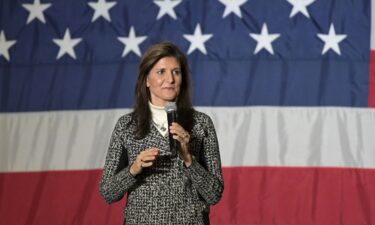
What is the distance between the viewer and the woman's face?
76.1 inches

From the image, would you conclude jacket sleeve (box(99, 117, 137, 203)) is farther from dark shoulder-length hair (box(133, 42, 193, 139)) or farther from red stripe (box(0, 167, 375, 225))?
red stripe (box(0, 167, 375, 225))

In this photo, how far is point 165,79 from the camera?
193 cm

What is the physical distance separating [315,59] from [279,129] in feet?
1.43

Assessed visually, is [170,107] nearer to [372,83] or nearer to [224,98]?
[224,98]

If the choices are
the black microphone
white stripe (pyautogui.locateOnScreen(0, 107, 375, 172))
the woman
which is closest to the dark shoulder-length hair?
the woman

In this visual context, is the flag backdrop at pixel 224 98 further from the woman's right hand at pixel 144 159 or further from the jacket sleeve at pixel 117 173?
the woman's right hand at pixel 144 159

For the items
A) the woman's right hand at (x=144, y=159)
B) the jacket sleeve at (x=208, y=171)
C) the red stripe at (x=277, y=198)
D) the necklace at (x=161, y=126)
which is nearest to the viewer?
the woman's right hand at (x=144, y=159)

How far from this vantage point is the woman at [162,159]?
1.91 metres

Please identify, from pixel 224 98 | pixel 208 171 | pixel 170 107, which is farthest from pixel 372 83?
pixel 170 107

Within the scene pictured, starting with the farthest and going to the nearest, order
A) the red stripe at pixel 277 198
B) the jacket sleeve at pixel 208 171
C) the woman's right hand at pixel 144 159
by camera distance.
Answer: the red stripe at pixel 277 198
the jacket sleeve at pixel 208 171
the woman's right hand at pixel 144 159

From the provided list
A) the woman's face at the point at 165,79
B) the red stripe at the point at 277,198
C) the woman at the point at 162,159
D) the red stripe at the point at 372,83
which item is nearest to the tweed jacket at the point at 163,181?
the woman at the point at 162,159

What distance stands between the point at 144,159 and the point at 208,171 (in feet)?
0.88

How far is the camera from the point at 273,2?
3.60m

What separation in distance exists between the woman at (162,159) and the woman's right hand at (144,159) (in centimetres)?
2
